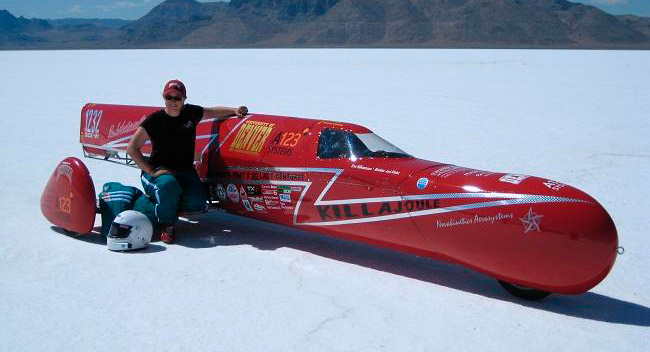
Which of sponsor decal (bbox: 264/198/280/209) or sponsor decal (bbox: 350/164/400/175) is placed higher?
sponsor decal (bbox: 350/164/400/175)

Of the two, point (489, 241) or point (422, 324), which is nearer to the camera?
point (422, 324)

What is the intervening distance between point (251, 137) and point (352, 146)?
1.28m

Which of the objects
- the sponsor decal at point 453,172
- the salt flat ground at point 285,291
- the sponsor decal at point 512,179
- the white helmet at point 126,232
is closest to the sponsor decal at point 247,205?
the salt flat ground at point 285,291

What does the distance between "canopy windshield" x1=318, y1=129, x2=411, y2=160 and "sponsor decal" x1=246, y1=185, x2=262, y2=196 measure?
0.79 m

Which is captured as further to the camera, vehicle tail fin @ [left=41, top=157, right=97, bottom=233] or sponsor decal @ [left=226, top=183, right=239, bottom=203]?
sponsor decal @ [left=226, top=183, right=239, bottom=203]

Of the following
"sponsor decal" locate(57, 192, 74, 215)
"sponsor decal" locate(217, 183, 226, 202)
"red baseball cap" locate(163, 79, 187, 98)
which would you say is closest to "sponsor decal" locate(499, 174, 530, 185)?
"sponsor decal" locate(217, 183, 226, 202)

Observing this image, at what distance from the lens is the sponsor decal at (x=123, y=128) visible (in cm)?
800

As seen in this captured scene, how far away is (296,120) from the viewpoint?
271 inches

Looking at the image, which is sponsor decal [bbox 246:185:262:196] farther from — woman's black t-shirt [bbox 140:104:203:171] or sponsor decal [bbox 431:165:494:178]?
sponsor decal [bbox 431:165:494:178]

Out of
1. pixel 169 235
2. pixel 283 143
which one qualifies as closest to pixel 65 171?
pixel 169 235

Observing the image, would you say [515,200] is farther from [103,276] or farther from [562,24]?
[562,24]

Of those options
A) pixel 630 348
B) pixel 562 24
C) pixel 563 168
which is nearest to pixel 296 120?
pixel 630 348

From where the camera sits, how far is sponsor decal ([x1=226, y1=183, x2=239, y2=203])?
6.95 meters

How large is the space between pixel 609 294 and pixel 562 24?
161728mm
